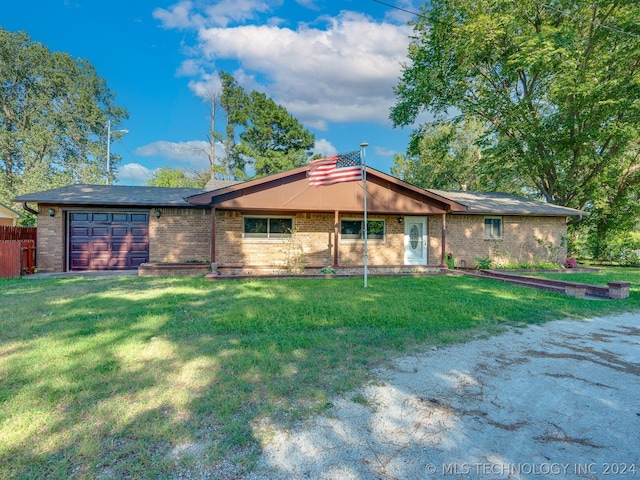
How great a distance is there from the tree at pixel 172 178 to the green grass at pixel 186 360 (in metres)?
29.1

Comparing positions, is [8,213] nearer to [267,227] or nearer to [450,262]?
[267,227]

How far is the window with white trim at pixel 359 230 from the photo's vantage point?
13680 mm

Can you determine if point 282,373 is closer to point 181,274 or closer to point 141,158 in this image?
point 181,274

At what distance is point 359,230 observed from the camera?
45.3ft

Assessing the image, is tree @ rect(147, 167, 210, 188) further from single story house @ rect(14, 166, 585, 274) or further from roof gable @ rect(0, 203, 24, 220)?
single story house @ rect(14, 166, 585, 274)

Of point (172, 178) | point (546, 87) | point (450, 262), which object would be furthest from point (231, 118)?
point (450, 262)

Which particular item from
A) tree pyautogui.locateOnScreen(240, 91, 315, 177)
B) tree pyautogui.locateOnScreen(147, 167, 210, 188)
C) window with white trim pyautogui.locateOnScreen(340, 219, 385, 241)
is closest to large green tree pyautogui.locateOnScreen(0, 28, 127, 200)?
tree pyautogui.locateOnScreen(147, 167, 210, 188)

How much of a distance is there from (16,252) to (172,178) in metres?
27.3

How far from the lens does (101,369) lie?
3.36m

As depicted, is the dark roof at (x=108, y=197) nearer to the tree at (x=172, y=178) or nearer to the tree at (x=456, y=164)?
the tree at (x=456, y=164)

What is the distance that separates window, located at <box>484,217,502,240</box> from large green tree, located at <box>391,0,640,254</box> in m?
5.56

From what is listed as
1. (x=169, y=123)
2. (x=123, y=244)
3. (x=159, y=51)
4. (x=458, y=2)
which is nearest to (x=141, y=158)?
(x=169, y=123)

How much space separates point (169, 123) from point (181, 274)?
81.7 feet

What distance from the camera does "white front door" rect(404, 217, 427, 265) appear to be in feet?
46.8
